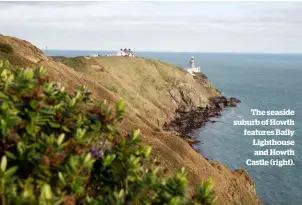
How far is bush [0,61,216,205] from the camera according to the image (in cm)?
640

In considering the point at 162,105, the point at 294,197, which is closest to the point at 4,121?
the point at 294,197

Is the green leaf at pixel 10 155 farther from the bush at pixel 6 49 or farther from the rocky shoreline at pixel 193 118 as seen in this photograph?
the rocky shoreline at pixel 193 118

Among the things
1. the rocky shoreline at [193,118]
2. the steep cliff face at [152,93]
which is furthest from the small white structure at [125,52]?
the rocky shoreline at [193,118]

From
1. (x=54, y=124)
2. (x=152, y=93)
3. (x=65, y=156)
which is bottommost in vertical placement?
(x=152, y=93)

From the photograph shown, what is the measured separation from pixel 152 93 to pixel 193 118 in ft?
39.6

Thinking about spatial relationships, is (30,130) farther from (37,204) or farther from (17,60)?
(17,60)

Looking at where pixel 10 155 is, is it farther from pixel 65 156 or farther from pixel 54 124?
pixel 54 124

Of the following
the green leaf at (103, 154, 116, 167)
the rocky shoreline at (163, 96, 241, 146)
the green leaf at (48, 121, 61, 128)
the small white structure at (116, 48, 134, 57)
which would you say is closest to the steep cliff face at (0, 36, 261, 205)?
the rocky shoreline at (163, 96, 241, 146)

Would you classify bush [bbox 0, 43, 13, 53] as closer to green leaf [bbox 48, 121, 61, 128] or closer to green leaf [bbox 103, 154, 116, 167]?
green leaf [bbox 48, 121, 61, 128]

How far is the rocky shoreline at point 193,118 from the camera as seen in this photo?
7019cm

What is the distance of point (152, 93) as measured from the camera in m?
89.2

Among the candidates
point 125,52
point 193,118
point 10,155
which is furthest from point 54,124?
point 125,52

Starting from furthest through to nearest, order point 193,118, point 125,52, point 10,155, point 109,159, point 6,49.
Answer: point 125,52
point 193,118
point 6,49
point 109,159
point 10,155

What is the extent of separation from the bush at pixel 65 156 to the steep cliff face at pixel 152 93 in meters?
19.4
